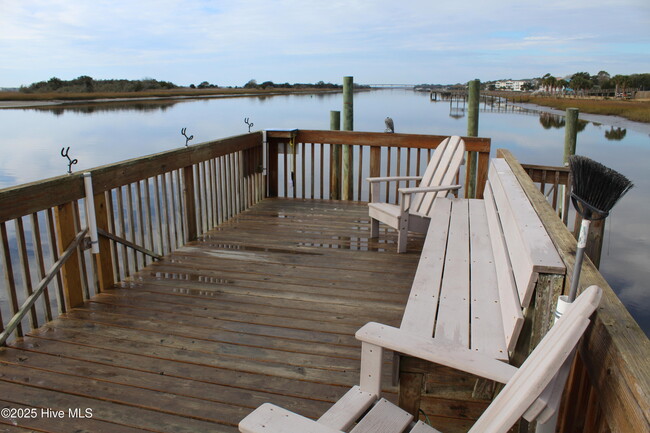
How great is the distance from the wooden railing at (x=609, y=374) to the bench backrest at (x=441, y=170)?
2852 mm

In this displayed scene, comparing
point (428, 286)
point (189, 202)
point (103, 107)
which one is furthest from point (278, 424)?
point (103, 107)

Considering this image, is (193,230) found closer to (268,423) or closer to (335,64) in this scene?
(268,423)

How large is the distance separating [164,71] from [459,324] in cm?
2033

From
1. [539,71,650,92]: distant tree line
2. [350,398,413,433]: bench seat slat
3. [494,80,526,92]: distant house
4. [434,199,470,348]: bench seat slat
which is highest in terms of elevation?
[494,80,526,92]: distant house

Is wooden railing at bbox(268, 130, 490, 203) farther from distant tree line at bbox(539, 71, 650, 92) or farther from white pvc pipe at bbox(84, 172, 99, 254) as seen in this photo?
distant tree line at bbox(539, 71, 650, 92)

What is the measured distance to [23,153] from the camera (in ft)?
49.3

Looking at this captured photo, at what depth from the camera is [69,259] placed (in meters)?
3.02

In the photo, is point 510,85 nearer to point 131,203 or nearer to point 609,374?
point 131,203

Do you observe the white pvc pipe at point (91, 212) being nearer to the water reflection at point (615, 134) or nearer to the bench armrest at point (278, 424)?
the bench armrest at point (278, 424)

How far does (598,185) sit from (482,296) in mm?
1067

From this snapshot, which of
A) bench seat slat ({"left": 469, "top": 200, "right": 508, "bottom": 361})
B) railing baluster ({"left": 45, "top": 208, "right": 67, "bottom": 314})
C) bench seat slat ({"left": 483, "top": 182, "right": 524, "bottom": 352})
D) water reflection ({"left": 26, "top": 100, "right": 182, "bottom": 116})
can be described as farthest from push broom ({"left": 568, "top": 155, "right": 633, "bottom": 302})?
water reflection ({"left": 26, "top": 100, "right": 182, "bottom": 116})

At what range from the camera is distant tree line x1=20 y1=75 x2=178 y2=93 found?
21094 millimetres

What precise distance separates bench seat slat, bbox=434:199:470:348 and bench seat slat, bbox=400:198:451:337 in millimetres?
30

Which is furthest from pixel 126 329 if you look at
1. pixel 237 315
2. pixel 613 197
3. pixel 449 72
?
pixel 449 72
